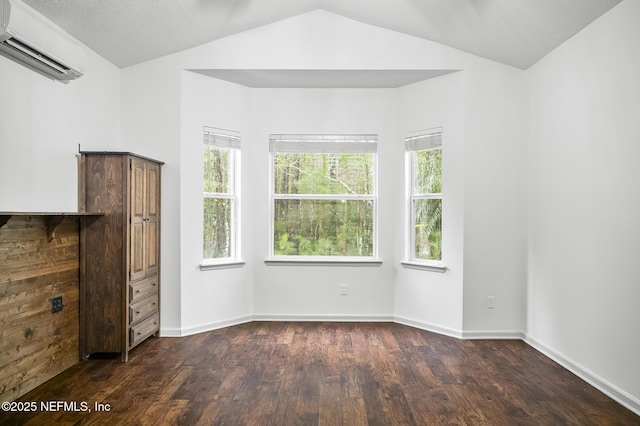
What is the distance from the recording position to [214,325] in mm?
4914

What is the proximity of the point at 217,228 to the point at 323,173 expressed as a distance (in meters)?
1.42

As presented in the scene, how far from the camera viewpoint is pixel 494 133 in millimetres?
4691

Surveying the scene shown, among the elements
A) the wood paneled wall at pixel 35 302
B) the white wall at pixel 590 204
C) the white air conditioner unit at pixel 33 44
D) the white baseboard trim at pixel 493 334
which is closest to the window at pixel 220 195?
the wood paneled wall at pixel 35 302

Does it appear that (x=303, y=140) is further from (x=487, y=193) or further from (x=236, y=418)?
(x=236, y=418)

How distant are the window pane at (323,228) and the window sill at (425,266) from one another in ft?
1.58

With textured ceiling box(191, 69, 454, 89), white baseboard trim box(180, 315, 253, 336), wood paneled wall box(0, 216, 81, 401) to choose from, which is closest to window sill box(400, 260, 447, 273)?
white baseboard trim box(180, 315, 253, 336)

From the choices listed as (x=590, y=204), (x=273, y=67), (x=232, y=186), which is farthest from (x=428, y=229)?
(x=273, y=67)

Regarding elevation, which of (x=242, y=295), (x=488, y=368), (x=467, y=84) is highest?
(x=467, y=84)

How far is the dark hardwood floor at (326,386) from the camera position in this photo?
2.85 m

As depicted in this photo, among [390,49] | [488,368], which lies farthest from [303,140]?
[488,368]

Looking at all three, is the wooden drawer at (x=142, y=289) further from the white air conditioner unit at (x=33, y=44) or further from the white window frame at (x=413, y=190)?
the white window frame at (x=413, y=190)

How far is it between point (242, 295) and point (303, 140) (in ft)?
6.42

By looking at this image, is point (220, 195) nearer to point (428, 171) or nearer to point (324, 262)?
point (324, 262)

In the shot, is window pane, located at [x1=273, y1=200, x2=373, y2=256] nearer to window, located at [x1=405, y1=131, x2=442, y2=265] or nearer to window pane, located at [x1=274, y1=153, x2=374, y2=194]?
window pane, located at [x1=274, y1=153, x2=374, y2=194]
